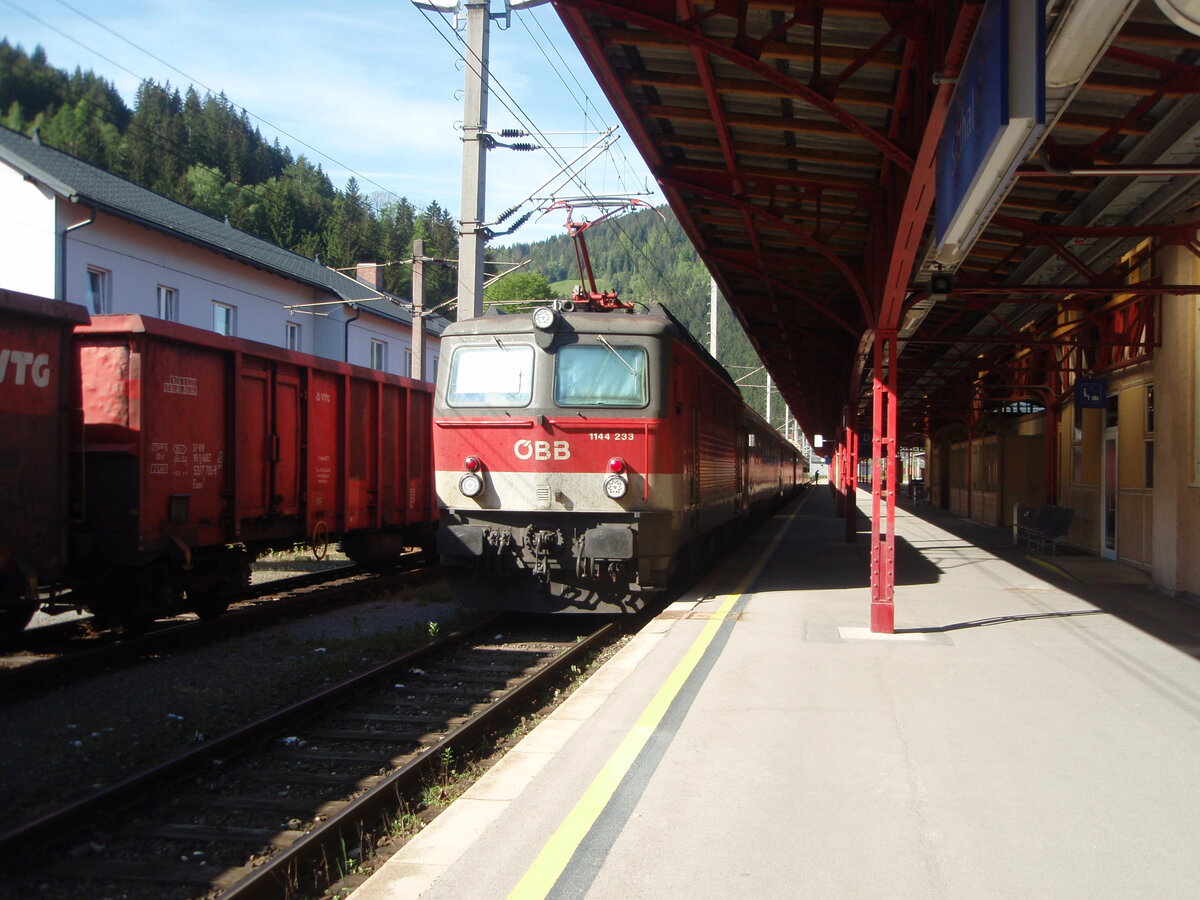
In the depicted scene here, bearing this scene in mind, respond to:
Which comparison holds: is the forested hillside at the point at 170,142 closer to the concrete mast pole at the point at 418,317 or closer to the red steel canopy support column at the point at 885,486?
the concrete mast pole at the point at 418,317

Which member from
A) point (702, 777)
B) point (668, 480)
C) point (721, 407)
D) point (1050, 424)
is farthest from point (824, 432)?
point (702, 777)

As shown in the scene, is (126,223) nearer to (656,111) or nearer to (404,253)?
(656,111)

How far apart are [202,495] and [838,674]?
616 cm

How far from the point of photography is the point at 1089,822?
4.34 metres

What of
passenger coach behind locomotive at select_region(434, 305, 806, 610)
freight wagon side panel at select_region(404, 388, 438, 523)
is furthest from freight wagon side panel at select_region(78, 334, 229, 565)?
freight wagon side panel at select_region(404, 388, 438, 523)

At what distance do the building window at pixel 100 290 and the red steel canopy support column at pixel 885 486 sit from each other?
14.9 meters

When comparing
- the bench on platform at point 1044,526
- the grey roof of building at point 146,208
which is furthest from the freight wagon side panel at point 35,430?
the bench on platform at point 1044,526

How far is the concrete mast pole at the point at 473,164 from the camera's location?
14750 mm

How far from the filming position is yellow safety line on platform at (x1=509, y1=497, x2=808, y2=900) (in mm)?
3730

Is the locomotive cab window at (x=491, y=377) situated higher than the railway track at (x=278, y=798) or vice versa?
the locomotive cab window at (x=491, y=377)

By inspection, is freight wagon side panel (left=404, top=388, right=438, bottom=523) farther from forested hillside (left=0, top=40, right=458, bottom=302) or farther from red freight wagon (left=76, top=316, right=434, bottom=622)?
forested hillside (left=0, top=40, right=458, bottom=302)

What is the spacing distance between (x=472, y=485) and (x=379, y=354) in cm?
2243

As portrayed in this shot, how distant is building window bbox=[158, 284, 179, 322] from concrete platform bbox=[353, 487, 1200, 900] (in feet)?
50.4

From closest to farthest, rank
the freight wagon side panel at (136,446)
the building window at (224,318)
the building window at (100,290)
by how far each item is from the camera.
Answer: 1. the freight wagon side panel at (136,446)
2. the building window at (100,290)
3. the building window at (224,318)
